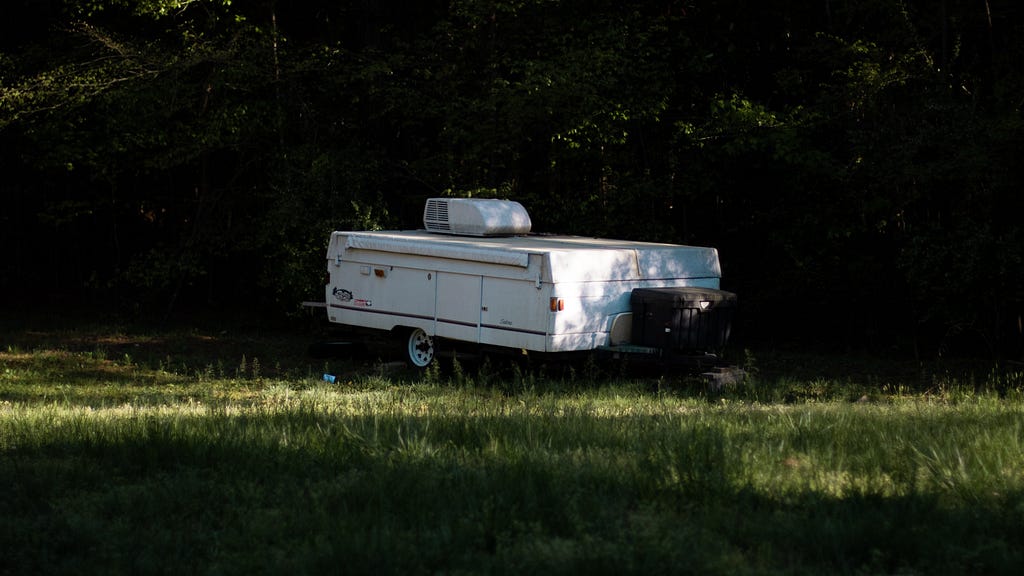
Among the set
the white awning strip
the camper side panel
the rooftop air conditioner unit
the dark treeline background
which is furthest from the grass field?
the dark treeline background

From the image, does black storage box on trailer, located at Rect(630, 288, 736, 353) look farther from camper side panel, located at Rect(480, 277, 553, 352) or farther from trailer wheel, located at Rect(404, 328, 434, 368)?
trailer wheel, located at Rect(404, 328, 434, 368)

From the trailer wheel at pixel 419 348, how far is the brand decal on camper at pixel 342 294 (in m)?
1.22

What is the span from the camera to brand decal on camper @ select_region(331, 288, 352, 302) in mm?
16531

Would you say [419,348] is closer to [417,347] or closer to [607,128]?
[417,347]

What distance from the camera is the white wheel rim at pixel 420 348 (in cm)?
1566

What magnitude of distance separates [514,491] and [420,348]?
33.2ft

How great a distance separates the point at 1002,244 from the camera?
51.9 feet

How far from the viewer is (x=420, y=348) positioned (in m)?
15.8

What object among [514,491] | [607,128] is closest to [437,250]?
[607,128]

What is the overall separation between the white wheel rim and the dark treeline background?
14.5 ft

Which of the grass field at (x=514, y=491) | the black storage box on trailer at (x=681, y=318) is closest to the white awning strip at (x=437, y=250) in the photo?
the black storage box on trailer at (x=681, y=318)

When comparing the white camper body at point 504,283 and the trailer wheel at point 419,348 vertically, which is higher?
the white camper body at point 504,283

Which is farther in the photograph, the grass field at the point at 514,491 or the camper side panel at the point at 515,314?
the camper side panel at the point at 515,314

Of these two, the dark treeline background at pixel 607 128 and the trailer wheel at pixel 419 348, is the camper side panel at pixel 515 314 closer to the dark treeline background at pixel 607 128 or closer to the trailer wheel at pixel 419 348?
the trailer wheel at pixel 419 348
